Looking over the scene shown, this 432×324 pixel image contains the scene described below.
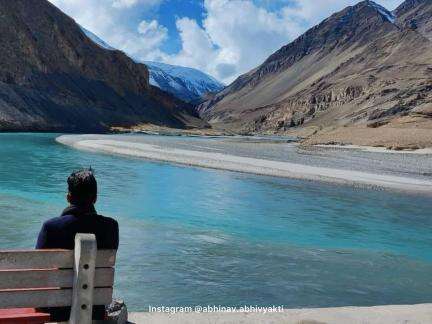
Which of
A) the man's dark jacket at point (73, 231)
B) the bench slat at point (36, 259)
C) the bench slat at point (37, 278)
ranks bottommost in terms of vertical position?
the bench slat at point (37, 278)

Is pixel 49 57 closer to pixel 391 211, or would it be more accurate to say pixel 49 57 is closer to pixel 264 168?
pixel 264 168

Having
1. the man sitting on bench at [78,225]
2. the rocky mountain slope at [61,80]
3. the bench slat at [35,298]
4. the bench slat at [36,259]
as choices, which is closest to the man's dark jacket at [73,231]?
the man sitting on bench at [78,225]

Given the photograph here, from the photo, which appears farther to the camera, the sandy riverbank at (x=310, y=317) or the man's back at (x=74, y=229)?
the sandy riverbank at (x=310, y=317)

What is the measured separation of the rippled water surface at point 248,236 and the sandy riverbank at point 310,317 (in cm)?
210

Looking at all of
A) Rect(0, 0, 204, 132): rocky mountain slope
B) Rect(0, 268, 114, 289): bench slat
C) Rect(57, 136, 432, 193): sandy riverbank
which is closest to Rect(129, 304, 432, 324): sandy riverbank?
Rect(0, 268, 114, 289): bench slat

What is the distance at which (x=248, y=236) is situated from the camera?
49.6ft

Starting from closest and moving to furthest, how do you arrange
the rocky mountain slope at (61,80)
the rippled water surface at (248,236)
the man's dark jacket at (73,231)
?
the man's dark jacket at (73,231)
the rippled water surface at (248,236)
the rocky mountain slope at (61,80)

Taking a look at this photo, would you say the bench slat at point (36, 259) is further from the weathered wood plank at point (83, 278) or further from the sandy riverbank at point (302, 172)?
the sandy riverbank at point (302, 172)

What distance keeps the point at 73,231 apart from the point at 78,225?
0.06 meters

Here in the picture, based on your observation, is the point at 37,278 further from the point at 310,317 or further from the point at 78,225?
the point at 310,317

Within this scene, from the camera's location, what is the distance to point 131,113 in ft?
400

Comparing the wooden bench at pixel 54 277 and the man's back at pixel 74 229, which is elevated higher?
the man's back at pixel 74 229

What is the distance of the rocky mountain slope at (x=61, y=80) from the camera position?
286 ft

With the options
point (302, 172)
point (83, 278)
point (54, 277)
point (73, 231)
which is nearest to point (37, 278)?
point (54, 277)
